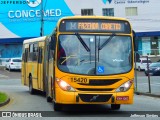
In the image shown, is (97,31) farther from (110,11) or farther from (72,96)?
(110,11)

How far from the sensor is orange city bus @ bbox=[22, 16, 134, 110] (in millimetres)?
14594

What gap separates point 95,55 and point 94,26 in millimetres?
975

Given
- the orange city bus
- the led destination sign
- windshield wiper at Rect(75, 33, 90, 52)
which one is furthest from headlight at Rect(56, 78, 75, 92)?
the led destination sign

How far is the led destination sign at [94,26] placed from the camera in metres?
15.2

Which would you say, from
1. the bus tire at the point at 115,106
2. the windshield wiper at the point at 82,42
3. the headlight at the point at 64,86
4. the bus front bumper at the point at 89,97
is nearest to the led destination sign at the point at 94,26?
the windshield wiper at the point at 82,42

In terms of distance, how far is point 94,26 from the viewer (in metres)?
15.3

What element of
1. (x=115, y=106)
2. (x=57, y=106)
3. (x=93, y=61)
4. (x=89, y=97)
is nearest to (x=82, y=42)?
(x=93, y=61)

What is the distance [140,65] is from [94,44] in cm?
4150

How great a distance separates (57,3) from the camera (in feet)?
234

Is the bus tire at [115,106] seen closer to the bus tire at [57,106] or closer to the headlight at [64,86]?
the bus tire at [57,106]

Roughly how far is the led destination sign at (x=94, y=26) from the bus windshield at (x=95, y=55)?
0.22 m

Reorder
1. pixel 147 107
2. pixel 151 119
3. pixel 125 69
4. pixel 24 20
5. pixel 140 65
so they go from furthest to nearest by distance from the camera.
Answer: pixel 24 20 < pixel 140 65 < pixel 147 107 < pixel 125 69 < pixel 151 119

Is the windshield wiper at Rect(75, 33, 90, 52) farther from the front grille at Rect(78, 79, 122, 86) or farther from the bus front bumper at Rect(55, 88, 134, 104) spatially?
the bus front bumper at Rect(55, 88, 134, 104)

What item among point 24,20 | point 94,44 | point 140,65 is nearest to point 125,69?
point 94,44
